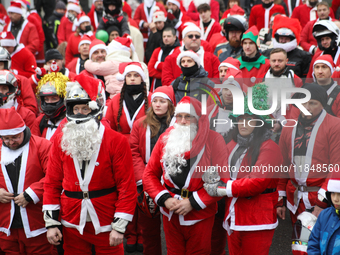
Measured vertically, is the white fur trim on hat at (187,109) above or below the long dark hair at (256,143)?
above

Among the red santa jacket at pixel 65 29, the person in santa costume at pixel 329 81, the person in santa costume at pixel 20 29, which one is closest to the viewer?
the person in santa costume at pixel 329 81

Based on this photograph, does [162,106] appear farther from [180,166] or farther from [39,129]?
[39,129]

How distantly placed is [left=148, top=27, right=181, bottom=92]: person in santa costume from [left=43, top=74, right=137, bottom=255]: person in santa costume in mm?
3750

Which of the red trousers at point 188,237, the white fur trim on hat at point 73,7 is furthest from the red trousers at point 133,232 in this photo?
the white fur trim on hat at point 73,7

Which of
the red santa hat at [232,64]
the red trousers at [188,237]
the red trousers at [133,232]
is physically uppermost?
the red santa hat at [232,64]

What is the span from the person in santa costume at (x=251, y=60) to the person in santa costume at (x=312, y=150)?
2.00 meters

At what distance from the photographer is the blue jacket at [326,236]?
3.11 meters

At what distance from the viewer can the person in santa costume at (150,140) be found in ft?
14.9

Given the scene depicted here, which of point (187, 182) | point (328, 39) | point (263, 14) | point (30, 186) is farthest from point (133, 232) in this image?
point (263, 14)

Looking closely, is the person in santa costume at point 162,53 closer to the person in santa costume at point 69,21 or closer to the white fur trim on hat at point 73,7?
the person in santa costume at point 69,21

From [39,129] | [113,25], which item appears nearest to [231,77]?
[39,129]

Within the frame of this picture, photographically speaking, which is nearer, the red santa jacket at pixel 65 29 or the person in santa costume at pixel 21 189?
the person in santa costume at pixel 21 189

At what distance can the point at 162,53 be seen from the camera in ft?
24.4

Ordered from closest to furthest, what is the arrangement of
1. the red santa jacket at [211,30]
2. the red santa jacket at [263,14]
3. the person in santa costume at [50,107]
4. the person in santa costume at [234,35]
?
1. the person in santa costume at [50,107]
2. the person in santa costume at [234,35]
3. the red santa jacket at [211,30]
4. the red santa jacket at [263,14]
